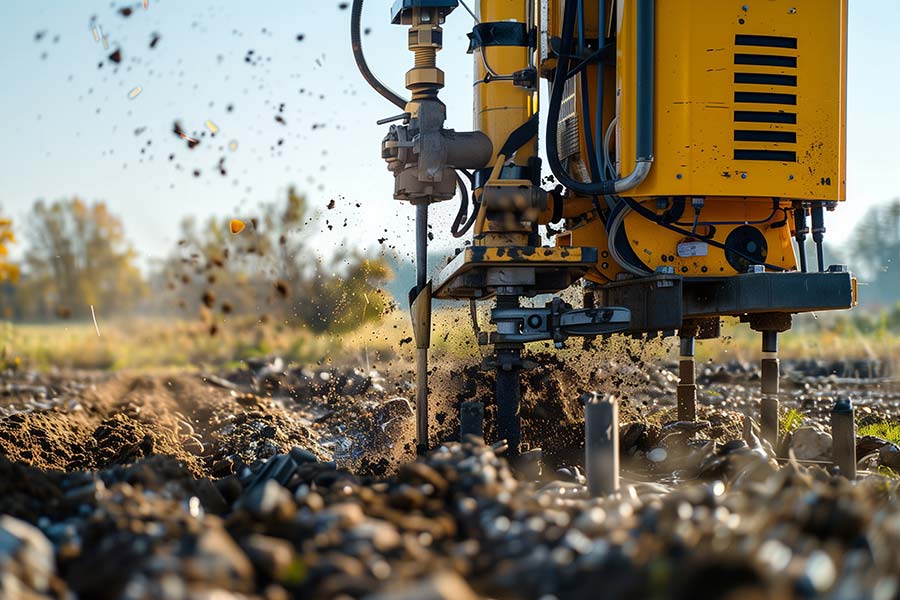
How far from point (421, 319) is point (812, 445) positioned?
2.81m

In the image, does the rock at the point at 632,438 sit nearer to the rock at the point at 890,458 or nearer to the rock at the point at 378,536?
the rock at the point at 890,458

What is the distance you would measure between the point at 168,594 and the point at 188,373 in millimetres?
14623

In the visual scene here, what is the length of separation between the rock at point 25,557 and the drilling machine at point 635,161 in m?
4.01

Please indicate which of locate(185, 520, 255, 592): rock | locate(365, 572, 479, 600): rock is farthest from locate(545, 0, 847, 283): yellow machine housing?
locate(365, 572, 479, 600): rock

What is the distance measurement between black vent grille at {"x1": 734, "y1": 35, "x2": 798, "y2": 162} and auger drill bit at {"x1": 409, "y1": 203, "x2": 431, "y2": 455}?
218cm

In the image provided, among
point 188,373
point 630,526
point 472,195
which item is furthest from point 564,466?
point 188,373

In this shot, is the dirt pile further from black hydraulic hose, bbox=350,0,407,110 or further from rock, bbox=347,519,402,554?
black hydraulic hose, bbox=350,0,407,110

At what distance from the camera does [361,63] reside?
845cm

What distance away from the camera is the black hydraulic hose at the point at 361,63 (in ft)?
27.1

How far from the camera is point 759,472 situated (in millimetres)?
5586

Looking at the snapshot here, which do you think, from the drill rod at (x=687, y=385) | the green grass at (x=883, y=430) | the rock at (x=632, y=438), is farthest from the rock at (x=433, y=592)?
the drill rod at (x=687, y=385)

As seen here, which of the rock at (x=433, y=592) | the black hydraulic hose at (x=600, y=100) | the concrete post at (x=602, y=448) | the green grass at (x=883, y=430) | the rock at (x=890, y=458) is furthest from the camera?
the green grass at (x=883, y=430)

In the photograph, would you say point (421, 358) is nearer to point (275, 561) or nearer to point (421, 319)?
point (421, 319)

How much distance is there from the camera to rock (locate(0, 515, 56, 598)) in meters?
3.24
